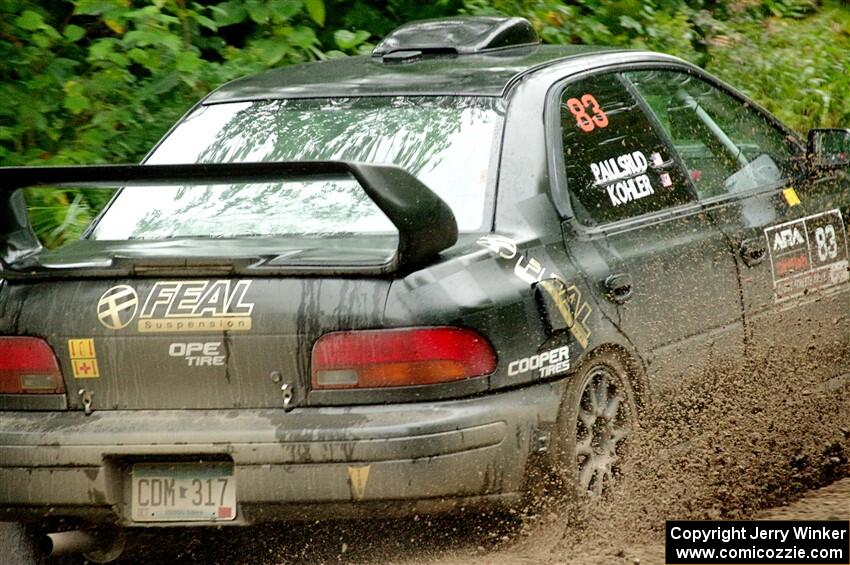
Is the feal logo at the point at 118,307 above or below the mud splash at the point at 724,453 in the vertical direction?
above

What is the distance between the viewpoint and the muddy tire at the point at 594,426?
4.48 m

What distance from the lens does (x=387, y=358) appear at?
4.17 m

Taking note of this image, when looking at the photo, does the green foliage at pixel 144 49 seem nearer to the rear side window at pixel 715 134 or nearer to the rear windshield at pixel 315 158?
the rear windshield at pixel 315 158

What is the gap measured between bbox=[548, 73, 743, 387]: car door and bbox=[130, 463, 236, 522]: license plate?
51.1 inches

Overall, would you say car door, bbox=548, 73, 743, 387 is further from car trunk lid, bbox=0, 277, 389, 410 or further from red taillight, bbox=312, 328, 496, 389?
car trunk lid, bbox=0, 277, 389, 410

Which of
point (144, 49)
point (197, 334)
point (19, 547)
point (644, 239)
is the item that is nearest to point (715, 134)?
point (644, 239)

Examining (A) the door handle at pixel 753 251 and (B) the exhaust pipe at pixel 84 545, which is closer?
(B) the exhaust pipe at pixel 84 545

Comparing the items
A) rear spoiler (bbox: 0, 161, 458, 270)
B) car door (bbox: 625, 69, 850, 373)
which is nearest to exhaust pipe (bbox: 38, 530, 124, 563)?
rear spoiler (bbox: 0, 161, 458, 270)

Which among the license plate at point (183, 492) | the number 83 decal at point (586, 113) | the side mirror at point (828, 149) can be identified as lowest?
the license plate at point (183, 492)

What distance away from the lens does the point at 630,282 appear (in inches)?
194

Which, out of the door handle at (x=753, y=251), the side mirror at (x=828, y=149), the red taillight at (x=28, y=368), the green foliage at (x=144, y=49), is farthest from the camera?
the green foliage at (x=144, y=49)

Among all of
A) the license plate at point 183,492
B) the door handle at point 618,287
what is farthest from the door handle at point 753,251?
the license plate at point 183,492

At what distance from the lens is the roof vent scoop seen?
227 inches

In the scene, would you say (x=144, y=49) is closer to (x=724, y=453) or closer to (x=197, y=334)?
(x=724, y=453)
